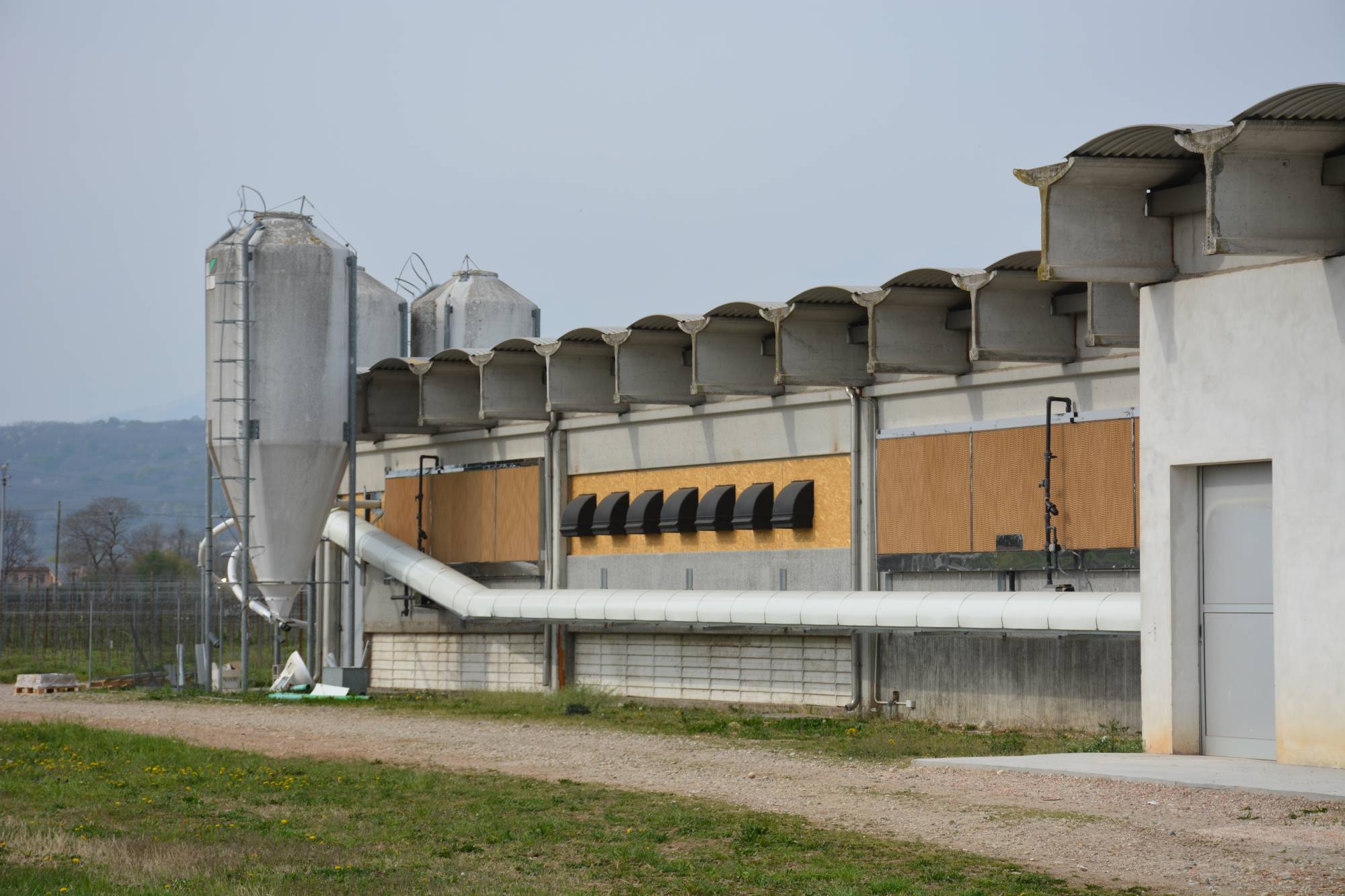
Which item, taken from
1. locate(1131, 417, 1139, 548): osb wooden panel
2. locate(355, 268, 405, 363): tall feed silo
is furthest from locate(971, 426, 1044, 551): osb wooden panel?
locate(355, 268, 405, 363): tall feed silo

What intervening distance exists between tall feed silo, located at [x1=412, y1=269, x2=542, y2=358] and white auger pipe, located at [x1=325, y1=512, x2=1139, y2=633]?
7.39m

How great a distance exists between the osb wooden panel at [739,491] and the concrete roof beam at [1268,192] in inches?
433

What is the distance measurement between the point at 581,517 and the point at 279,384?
6.50 meters

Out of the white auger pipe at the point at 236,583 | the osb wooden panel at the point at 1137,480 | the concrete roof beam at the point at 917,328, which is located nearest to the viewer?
the osb wooden panel at the point at 1137,480

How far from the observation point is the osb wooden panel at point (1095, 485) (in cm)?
2208

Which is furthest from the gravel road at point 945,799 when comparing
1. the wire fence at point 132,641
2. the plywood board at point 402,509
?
the wire fence at point 132,641

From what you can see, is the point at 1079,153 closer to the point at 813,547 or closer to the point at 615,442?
the point at 813,547

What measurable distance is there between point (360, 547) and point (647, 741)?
14.8m

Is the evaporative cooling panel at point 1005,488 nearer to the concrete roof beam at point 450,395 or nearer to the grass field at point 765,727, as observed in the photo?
the grass field at point 765,727

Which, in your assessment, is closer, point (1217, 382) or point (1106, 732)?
point (1217, 382)

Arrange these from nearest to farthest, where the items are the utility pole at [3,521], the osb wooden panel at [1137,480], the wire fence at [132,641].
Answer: the osb wooden panel at [1137,480] < the wire fence at [132,641] < the utility pole at [3,521]

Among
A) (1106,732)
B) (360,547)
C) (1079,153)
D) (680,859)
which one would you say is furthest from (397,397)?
(680,859)

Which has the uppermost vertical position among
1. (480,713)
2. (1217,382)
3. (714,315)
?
(714,315)

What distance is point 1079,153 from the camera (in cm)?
1736
